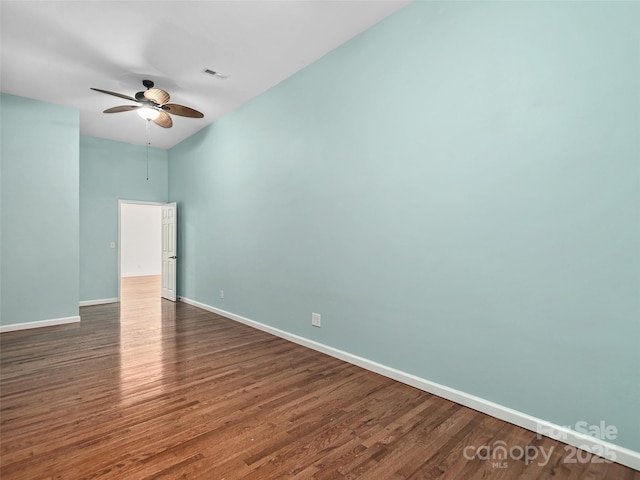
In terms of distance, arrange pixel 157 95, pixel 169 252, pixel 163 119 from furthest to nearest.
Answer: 1. pixel 169 252
2. pixel 163 119
3. pixel 157 95

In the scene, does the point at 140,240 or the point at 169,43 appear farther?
the point at 140,240

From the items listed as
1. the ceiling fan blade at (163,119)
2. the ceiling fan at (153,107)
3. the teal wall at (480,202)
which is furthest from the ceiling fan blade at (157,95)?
the teal wall at (480,202)

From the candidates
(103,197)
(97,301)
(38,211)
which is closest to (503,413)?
(38,211)

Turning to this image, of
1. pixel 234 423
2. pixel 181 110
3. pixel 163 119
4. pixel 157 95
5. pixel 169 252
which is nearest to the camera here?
pixel 234 423

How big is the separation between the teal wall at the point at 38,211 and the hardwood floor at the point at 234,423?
1.19m

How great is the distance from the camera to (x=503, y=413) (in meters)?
2.28

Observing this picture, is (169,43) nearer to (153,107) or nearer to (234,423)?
(153,107)

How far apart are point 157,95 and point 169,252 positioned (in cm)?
383

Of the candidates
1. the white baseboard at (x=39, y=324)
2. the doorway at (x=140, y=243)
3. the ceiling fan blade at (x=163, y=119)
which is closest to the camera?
the ceiling fan blade at (x=163, y=119)

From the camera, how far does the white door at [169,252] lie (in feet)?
21.2

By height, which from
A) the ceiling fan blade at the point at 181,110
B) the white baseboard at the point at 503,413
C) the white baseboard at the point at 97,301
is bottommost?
the white baseboard at the point at 97,301

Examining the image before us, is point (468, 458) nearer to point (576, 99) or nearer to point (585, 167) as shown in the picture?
point (585, 167)

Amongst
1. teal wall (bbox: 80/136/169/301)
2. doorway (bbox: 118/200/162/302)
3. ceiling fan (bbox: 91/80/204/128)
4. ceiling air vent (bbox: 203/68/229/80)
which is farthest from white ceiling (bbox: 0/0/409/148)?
doorway (bbox: 118/200/162/302)

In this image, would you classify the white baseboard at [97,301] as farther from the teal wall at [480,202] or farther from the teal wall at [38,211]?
the teal wall at [480,202]
